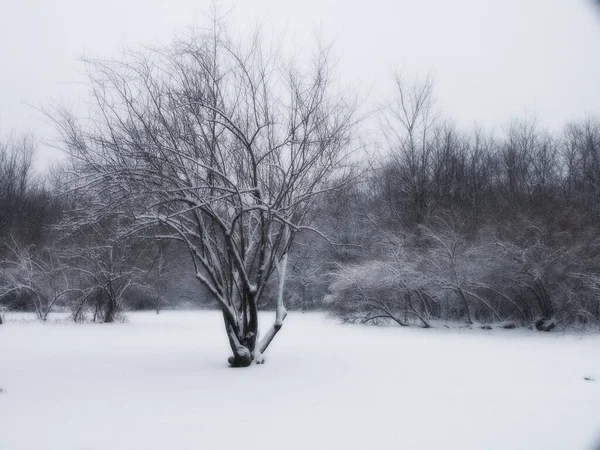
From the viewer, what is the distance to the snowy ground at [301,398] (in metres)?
5.26

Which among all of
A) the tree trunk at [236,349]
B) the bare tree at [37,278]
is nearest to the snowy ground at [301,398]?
the tree trunk at [236,349]

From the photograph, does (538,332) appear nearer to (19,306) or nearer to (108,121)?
(108,121)

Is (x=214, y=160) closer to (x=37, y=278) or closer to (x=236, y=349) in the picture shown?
(x=236, y=349)

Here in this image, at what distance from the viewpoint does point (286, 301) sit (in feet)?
127

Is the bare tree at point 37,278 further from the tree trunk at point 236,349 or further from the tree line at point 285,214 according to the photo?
the tree trunk at point 236,349

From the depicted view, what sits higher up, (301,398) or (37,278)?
(37,278)

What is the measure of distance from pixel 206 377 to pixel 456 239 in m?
14.3

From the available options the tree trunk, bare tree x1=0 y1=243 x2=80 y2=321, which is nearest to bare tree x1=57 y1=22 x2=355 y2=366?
the tree trunk

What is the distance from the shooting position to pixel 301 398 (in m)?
7.20

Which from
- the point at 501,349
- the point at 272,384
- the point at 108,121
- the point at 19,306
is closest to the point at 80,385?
the point at 272,384

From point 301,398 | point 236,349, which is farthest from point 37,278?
point 301,398

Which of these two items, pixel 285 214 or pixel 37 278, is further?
pixel 37 278

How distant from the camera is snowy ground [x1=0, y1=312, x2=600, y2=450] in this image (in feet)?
17.3

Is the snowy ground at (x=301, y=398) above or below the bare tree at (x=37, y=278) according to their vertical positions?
below
